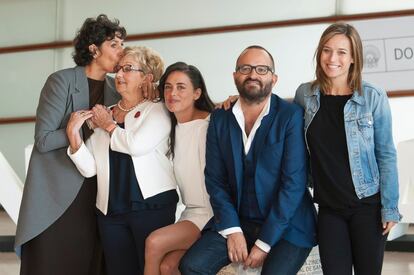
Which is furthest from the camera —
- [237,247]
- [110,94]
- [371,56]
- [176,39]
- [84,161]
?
[176,39]

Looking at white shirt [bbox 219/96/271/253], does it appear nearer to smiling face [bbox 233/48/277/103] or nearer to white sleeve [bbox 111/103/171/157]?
smiling face [bbox 233/48/277/103]

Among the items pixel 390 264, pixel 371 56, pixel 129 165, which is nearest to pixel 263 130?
pixel 129 165

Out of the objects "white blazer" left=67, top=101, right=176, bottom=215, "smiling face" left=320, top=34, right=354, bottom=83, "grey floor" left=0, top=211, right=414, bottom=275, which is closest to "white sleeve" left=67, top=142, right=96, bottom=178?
"white blazer" left=67, top=101, right=176, bottom=215

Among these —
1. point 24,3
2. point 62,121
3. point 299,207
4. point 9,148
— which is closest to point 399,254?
point 299,207

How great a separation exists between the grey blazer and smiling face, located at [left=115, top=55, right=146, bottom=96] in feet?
0.75

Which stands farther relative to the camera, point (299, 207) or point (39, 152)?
point (39, 152)

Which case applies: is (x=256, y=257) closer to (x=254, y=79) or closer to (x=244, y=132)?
(x=244, y=132)

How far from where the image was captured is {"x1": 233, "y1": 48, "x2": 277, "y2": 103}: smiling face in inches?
93.7

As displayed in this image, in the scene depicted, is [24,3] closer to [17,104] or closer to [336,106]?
[17,104]

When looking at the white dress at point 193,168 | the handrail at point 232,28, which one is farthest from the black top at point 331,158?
the handrail at point 232,28

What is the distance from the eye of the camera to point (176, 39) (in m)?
7.02

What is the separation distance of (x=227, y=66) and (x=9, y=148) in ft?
10.6

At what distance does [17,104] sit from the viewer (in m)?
7.69

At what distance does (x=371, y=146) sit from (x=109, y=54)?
133cm
